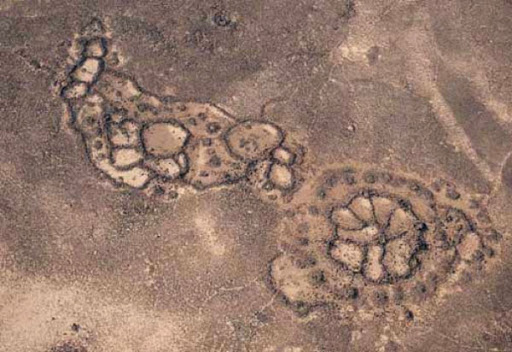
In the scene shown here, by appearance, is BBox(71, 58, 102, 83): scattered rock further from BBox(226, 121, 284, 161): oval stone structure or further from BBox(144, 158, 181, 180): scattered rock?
BBox(226, 121, 284, 161): oval stone structure

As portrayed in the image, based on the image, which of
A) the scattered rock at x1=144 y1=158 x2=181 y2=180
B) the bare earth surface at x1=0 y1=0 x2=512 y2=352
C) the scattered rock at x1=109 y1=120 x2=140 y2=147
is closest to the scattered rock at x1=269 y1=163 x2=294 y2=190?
the bare earth surface at x1=0 y1=0 x2=512 y2=352

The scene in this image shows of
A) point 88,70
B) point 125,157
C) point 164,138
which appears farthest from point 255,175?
point 88,70

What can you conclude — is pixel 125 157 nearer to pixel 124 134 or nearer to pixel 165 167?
pixel 124 134

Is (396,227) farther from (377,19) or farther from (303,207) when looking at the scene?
(377,19)

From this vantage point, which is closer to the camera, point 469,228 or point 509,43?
point 469,228

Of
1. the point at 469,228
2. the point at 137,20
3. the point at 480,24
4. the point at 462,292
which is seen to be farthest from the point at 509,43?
the point at 137,20

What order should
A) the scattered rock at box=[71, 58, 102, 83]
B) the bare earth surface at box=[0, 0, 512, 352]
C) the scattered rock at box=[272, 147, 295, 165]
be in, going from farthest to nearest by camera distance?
the scattered rock at box=[71, 58, 102, 83]
the scattered rock at box=[272, 147, 295, 165]
the bare earth surface at box=[0, 0, 512, 352]
